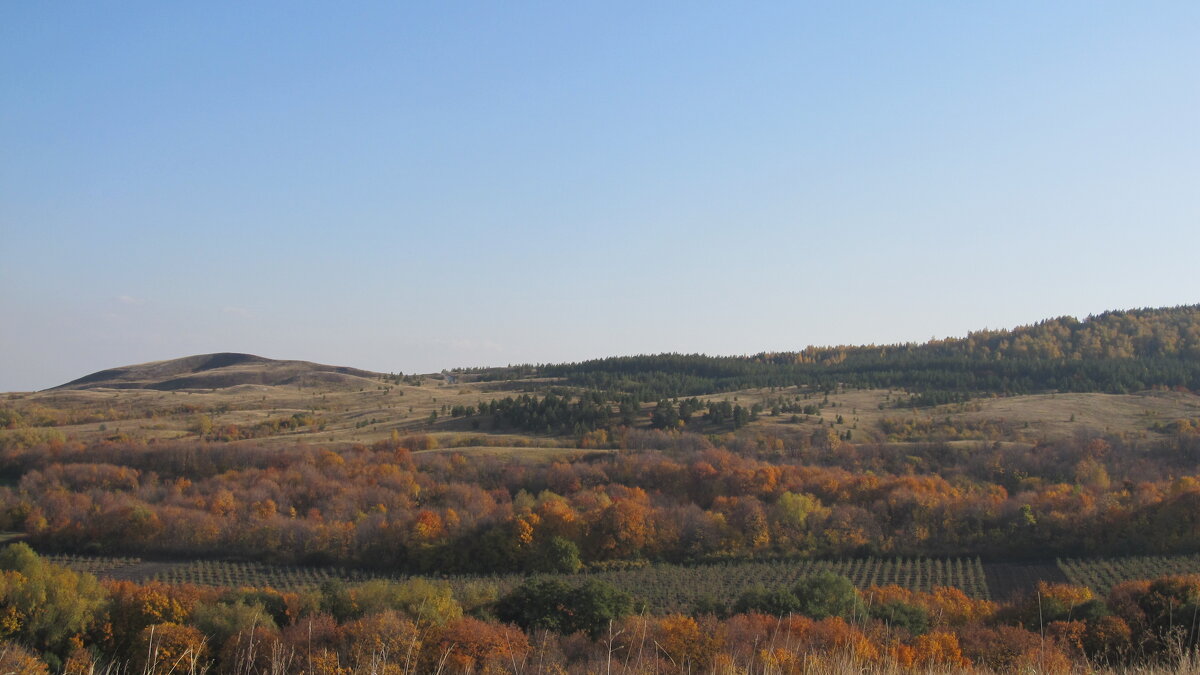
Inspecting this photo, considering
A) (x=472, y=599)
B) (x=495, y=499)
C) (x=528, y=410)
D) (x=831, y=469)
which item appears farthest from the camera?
(x=528, y=410)

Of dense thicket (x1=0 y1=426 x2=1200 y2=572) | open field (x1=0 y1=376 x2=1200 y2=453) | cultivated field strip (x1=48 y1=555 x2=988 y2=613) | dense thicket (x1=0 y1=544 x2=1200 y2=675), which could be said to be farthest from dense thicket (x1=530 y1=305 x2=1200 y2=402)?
dense thicket (x1=0 y1=544 x2=1200 y2=675)

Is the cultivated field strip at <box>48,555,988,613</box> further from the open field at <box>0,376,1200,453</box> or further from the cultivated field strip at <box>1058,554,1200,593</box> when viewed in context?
the open field at <box>0,376,1200,453</box>

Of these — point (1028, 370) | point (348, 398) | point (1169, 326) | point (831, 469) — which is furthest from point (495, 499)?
point (1169, 326)

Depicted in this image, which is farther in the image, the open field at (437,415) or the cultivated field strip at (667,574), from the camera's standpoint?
the open field at (437,415)

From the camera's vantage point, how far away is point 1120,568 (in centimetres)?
5638

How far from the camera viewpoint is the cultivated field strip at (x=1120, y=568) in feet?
174

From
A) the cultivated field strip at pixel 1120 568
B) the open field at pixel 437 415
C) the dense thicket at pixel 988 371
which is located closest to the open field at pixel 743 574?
the cultivated field strip at pixel 1120 568

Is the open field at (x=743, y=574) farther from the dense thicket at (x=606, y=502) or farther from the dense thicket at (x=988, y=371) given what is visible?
the dense thicket at (x=988, y=371)

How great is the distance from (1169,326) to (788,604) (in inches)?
7712

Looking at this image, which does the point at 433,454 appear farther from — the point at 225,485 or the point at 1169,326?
the point at 1169,326

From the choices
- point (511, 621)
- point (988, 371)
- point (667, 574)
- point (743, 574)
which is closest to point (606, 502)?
point (667, 574)

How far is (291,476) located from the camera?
87.2 meters

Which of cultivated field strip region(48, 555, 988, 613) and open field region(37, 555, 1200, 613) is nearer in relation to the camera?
open field region(37, 555, 1200, 613)

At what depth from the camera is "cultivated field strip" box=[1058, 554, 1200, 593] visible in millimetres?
53031
